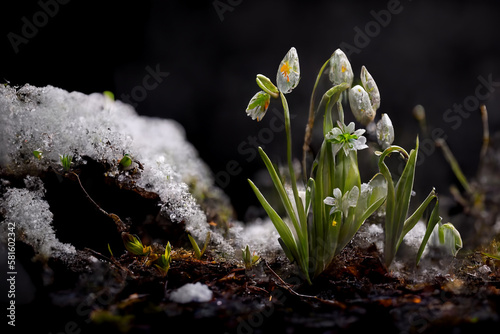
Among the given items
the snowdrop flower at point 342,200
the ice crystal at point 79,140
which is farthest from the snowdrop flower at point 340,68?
the ice crystal at point 79,140

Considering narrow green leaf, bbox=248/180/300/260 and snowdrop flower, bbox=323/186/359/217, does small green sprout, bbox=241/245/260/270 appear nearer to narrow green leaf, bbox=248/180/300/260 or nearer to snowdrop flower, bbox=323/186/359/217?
narrow green leaf, bbox=248/180/300/260

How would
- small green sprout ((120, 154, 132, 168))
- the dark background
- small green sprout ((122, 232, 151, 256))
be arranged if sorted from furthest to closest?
1. the dark background
2. small green sprout ((120, 154, 132, 168))
3. small green sprout ((122, 232, 151, 256))

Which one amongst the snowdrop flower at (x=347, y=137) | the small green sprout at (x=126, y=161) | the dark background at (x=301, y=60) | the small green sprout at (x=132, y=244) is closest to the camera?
the snowdrop flower at (x=347, y=137)

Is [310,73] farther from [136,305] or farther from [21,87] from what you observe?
[136,305]

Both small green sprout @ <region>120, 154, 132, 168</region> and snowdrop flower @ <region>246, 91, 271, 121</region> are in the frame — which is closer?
snowdrop flower @ <region>246, 91, 271, 121</region>

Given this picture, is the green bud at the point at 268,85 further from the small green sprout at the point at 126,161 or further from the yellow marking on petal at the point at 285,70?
the small green sprout at the point at 126,161

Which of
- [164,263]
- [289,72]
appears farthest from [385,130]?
[164,263]

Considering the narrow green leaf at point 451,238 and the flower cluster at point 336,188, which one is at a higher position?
the flower cluster at point 336,188

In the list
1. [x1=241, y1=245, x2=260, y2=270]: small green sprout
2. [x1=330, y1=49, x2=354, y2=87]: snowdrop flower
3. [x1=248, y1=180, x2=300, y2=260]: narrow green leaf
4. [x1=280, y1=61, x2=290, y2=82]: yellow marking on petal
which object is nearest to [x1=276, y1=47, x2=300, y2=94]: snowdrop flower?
[x1=280, y1=61, x2=290, y2=82]: yellow marking on petal
